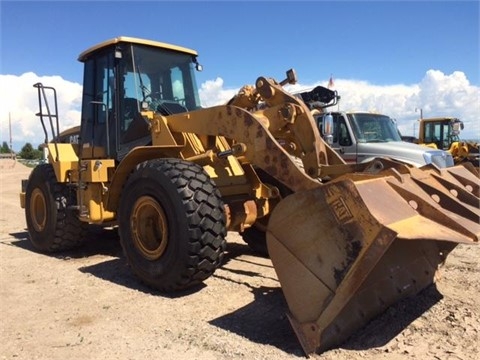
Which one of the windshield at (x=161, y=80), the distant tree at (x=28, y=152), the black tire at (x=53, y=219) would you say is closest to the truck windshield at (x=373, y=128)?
the windshield at (x=161, y=80)

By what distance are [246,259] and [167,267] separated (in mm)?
1867

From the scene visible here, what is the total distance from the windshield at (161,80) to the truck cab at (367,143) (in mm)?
4102

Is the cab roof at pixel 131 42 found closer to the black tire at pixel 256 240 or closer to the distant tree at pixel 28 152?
the black tire at pixel 256 240

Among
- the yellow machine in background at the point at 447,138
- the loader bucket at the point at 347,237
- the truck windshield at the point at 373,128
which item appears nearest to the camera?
the loader bucket at the point at 347,237

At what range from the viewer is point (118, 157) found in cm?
623

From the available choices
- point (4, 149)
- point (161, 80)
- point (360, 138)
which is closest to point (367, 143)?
point (360, 138)

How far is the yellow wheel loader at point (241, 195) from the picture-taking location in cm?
336

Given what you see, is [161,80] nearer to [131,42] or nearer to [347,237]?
[131,42]

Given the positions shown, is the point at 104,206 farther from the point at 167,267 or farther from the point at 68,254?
the point at 167,267

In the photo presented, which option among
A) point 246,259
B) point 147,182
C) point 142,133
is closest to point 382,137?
point 246,259

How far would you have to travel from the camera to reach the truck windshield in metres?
10.6

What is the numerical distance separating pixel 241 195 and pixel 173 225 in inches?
47.3

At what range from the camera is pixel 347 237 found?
131 inches

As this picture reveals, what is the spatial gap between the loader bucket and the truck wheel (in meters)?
0.84
